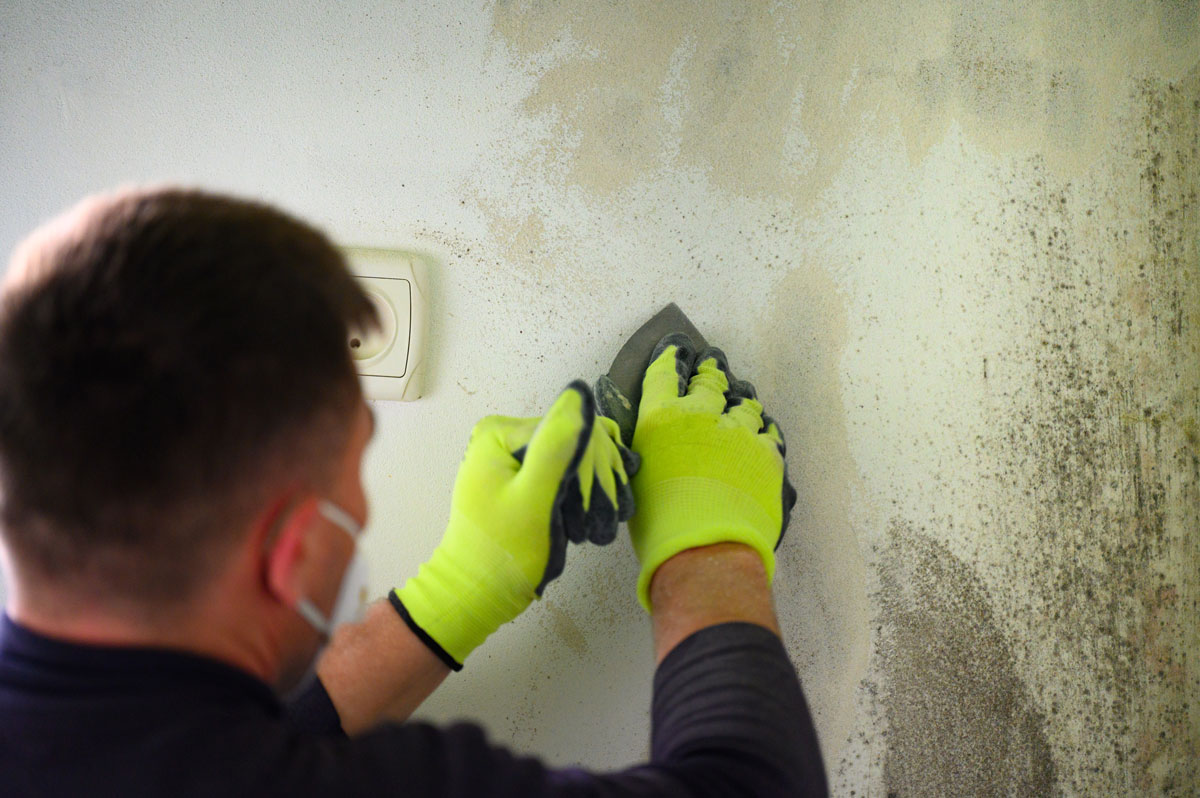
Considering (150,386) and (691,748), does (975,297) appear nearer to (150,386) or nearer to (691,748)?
(691,748)

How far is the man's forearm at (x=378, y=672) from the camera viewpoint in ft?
3.04

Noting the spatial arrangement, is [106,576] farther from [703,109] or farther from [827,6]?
[827,6]

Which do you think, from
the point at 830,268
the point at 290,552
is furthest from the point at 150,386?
the point at 830,268

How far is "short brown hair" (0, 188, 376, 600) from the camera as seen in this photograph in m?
0.48

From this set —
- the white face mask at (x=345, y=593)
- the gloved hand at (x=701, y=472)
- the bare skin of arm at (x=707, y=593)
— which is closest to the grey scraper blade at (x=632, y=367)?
the gloved hand at (x=701, y=472)

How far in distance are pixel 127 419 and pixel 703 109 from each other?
0.88 m

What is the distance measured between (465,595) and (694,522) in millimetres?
300

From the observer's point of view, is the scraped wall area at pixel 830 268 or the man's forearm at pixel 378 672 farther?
the scraped wall area at pixel 830 268

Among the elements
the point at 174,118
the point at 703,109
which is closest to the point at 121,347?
the point at 174,118

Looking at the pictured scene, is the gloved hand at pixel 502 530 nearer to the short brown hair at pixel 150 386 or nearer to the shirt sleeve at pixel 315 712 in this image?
the shirt sleeve at pixel 315 712

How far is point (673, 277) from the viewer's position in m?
1.10

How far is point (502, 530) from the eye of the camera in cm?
89

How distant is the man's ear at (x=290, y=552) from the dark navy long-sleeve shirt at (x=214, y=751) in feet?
0.21

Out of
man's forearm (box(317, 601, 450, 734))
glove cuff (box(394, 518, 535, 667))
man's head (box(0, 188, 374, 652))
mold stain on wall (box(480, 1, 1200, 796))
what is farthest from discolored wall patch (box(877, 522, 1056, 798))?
man's head (box(0, 188, 374, 652))
